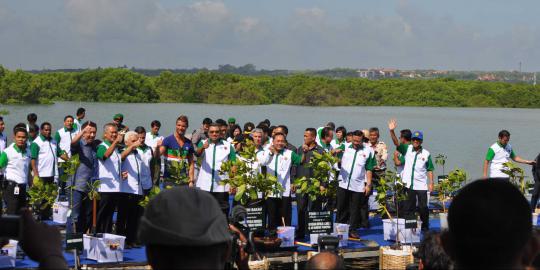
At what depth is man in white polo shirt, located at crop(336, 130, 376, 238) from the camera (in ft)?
38.5

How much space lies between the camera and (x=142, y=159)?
10.3m

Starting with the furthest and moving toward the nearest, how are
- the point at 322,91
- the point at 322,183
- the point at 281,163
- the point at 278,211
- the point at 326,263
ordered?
the point at 322,91 < the point at 322,183 < the point at 278,211 < the point at 281,163 < the point at 326,263

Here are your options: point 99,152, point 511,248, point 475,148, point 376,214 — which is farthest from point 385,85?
point 511,248

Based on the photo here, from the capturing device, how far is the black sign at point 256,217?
33.2 feet

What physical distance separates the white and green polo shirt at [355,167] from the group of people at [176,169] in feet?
0.05

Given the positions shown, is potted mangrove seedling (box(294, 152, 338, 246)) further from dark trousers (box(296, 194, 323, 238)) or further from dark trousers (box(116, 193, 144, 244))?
dark trousers (box(116, 193, 144, 244))

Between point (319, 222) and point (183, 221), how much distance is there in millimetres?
8488

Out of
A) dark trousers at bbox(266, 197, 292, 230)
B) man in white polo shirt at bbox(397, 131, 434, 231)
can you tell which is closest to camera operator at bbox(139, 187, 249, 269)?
dark trousers at bbox(266, 197, 292, 230)

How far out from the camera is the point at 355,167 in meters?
11.7

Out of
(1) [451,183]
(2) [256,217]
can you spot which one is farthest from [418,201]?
(2) [256,217]

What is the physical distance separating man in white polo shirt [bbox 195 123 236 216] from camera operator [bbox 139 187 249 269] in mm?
8274

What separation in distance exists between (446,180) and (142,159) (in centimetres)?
552

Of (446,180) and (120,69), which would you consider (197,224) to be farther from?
(120,69)

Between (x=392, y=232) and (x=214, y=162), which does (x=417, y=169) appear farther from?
(x=214, y=162)
